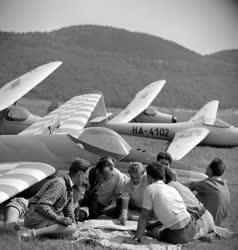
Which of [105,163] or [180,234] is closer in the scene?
[180,234]

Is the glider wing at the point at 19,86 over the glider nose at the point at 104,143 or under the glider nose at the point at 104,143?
over

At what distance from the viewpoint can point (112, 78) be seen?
3238 centimetres

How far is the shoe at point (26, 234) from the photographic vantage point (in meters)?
4.23

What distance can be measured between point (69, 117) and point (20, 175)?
15.4 ft

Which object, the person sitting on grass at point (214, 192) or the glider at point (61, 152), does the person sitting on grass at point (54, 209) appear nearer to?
the glider at point (61, 152)

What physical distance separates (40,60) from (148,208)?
24003 mm

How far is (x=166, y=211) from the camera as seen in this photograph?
4.29m

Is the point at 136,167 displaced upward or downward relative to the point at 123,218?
upward

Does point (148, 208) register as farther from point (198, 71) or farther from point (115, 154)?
point (198, 71)

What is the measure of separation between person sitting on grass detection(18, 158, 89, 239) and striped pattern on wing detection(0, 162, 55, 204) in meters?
0.53

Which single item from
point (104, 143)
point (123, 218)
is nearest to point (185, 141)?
point (104, 143)

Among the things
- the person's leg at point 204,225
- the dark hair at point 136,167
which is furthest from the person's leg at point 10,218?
the person's leg at point 204,225

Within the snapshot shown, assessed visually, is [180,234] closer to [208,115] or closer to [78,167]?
[78,167]

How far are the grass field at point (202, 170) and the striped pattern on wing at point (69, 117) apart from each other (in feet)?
5.42
